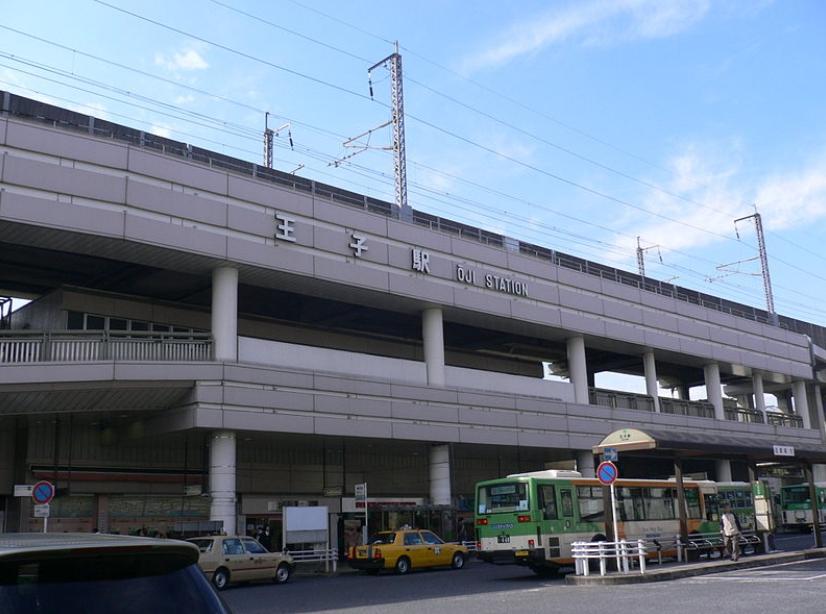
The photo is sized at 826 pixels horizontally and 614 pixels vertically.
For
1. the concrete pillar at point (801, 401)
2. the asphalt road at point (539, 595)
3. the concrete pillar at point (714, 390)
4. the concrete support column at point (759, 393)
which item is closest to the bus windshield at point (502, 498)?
the asphalt road at point (539, 595)

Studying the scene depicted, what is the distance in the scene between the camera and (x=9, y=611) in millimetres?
3500

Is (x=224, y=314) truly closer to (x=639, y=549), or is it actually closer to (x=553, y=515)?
(x=553, y=515)

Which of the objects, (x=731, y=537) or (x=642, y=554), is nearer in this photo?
(x=642, y=554)

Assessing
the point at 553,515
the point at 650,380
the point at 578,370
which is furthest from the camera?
the point at 650,380

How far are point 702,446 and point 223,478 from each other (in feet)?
47.5

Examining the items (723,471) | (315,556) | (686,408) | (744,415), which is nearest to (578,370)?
(686,408)

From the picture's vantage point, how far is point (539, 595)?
1731 centimetres

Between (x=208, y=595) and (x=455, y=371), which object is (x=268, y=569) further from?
(x=208, y=595)

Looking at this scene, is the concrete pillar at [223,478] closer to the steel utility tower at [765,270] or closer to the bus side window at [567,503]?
the bus side window at [567,503]

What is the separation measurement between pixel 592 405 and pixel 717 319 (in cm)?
1340

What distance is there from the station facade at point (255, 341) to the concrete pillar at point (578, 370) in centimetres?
8

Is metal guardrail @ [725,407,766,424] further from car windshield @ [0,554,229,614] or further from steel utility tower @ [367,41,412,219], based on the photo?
car windshield @ [0,554,229,614]

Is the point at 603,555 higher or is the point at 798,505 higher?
the point at 798,505

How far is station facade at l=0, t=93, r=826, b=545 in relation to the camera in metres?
25.4
